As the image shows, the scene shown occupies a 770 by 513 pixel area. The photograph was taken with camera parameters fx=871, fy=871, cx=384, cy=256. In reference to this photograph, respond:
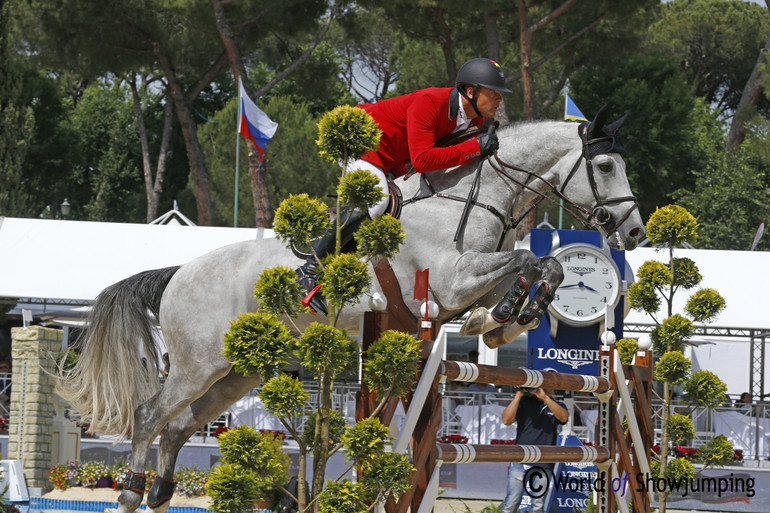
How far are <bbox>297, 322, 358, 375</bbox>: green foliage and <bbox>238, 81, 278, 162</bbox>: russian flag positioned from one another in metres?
11.4

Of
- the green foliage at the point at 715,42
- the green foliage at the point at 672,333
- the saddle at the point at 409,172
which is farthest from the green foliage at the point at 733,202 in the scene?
the saddle at the point at 409,172

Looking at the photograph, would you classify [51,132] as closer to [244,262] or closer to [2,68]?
[2,68]

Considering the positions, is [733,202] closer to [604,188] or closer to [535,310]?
[604,188]

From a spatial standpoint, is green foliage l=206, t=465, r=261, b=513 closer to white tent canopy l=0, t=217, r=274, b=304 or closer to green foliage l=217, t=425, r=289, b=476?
green foliage l=217, t=425, r=289, b=476

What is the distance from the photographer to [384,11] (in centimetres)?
1892

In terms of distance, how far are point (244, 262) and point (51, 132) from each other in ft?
83.5

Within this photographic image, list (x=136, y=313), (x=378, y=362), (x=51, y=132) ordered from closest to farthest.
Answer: (x=378, y=362)
(x=136, y=313)
(x=51, y=132)

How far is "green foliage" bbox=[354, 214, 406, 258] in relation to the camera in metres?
2.99

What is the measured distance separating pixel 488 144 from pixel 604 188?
22.8 inches

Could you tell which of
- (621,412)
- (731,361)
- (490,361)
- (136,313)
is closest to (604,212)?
(621,412)

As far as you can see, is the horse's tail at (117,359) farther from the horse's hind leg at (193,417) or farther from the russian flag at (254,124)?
the russian flag at (254,124)

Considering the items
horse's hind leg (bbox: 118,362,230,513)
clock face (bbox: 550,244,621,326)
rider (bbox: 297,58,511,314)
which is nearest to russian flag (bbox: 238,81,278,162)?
clock face (bbox: 550,244,621,326)

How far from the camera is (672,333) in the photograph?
586cm

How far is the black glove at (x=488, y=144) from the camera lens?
4.06 m
